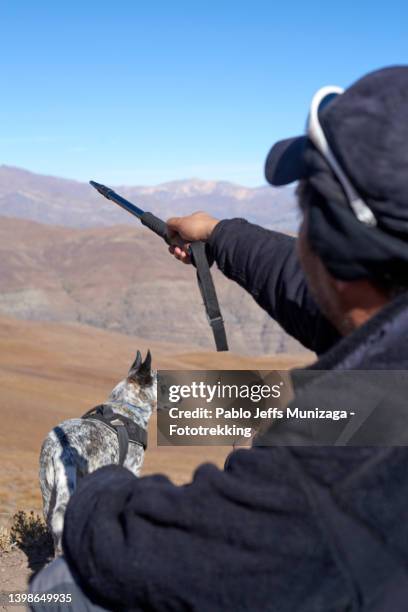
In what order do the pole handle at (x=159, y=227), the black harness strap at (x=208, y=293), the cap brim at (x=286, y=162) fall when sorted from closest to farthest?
1. the cap brim at (x=286, y=162)
2. the black harness strap at (x=208, y=293)
3. the pole handle at (x=159, y=227)

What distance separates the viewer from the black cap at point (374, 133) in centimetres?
136

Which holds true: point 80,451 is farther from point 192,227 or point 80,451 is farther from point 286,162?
point 286,162

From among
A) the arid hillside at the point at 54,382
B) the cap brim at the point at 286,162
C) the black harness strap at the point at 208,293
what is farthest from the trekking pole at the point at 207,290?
the arid hillside at the point at 54,382

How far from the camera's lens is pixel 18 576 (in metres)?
5.74

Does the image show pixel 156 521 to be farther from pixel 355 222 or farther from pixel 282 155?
pixel 282 155

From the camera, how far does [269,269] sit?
2.61 m

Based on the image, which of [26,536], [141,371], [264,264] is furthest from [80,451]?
[264,264]

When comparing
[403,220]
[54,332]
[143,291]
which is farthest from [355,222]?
[143,291]

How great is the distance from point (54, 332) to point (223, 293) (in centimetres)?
4435

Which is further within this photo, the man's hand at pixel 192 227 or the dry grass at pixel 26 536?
the dry grass at pixel 26 536

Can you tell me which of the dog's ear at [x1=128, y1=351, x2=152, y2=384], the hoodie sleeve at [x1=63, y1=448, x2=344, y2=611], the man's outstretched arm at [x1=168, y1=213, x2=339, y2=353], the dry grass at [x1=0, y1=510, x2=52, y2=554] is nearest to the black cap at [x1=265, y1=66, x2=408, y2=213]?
the hoodie sleeve at [x1=63, y1=448, x2=344, y2=611]

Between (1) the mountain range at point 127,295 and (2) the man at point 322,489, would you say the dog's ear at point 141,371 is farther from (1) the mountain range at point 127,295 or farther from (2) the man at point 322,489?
(1) the mountain range at point 127,295

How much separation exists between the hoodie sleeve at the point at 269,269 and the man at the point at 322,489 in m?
0.91

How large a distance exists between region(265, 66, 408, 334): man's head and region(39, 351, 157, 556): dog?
3.97 metres
